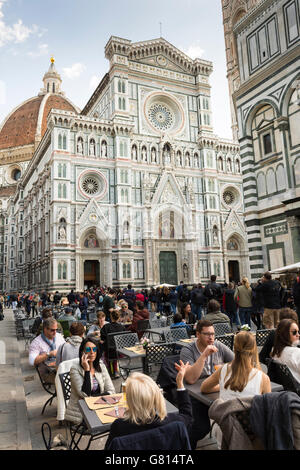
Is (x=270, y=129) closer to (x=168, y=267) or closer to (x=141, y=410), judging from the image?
(x=141, y=410)

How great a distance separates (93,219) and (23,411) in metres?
27.1

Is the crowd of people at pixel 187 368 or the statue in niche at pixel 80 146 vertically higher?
the statue in niche at pixel 80 146

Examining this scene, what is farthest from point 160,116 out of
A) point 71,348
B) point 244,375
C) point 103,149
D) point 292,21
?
point 244,375

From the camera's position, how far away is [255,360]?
10.5ft

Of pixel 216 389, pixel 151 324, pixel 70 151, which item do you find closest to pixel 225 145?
pixel 70 151

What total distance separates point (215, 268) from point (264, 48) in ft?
78.9

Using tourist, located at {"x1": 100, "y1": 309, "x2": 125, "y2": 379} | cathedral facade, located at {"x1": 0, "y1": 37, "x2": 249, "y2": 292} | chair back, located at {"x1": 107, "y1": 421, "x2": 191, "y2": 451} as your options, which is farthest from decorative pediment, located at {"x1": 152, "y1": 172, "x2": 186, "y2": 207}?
chair back, located at {"x1": 107, "y1": 421, "x2": 191, "y2": 451}

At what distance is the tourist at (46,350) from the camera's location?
563 centimetres

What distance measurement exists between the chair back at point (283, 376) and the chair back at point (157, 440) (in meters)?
1.99

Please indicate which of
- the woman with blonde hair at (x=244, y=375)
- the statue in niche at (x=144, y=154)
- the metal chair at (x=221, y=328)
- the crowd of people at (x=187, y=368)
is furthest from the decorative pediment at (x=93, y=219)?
the woman with blonde hair at (x=244, y=375)

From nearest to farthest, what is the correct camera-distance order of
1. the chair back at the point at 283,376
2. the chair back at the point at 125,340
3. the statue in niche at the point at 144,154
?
the chair back at the point at 283,376, the chair back at the point at 125,340, the statue in niche at the point at 144,154

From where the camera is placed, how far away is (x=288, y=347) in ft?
13.6

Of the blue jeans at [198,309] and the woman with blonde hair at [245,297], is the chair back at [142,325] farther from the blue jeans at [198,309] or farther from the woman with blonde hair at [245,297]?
the blue jeans at [198,309]

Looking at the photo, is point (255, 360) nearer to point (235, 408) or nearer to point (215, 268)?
point (235, 408)
